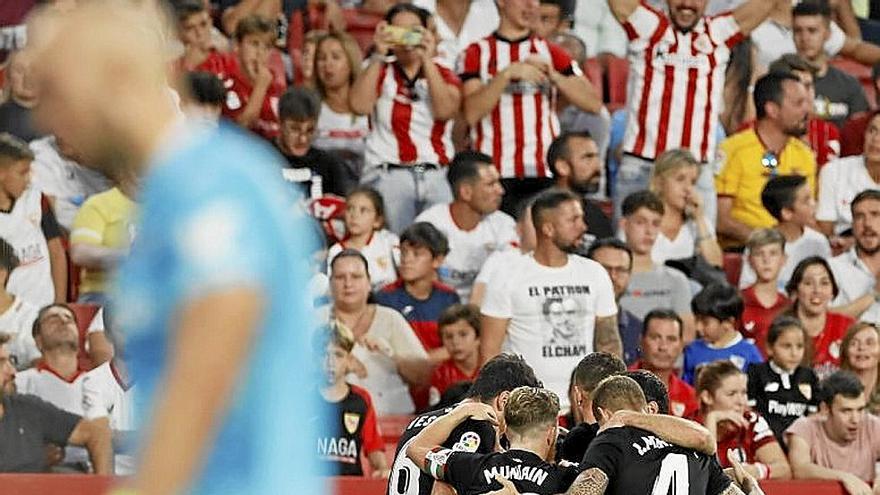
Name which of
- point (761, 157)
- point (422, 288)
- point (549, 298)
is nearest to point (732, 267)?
point (761, 157)

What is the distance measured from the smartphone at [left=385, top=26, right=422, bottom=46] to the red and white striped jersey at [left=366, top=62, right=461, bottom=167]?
0.83 ft

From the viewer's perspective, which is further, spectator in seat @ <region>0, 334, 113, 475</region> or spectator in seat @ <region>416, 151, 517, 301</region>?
spectator in seat @ <region>416, 151, 517, 301</region>

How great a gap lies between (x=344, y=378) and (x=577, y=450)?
2.27 metres

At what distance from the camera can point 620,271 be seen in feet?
33.8

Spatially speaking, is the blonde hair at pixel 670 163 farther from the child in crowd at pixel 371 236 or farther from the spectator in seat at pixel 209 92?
the spectator in seat at pixel 209 92

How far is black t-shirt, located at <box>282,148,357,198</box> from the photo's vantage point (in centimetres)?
1103

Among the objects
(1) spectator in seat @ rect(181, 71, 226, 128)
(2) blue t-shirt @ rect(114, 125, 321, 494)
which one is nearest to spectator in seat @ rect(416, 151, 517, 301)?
(1) spectator in seat @ rect(181, 71, 226, 128)

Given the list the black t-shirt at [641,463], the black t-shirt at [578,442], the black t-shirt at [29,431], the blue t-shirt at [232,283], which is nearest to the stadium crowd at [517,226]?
the black t-shirt at [29,431]

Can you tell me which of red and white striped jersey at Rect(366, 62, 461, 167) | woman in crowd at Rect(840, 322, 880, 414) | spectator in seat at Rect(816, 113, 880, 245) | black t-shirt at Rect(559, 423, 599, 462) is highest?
red and white striped jersey at Rect(366, 62, 461, 167)

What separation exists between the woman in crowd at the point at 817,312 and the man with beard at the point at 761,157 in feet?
4.66

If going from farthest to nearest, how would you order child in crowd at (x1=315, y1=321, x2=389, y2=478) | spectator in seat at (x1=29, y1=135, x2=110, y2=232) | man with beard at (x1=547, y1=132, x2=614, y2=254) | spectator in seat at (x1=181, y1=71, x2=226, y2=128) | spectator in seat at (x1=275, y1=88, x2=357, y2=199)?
man with beard at (x1=547, y1=132, x2=614, y2=254) < spectator in seat at (x1=275, y1=88, x2=357, y2=199) < spectator in seat at (x1=29, y1=135, x2=110, y2=232) < spectator in seat at (x1=181, y1=71, x2=226, y2=128) < child in crowd at (x1=315, y1=321, x2=389, y2=478)

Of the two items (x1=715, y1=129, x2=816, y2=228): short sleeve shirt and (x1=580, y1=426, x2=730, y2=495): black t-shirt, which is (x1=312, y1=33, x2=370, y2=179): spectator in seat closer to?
(x1=715, y1=129, x2=816, y2=228): short sleeve shirt

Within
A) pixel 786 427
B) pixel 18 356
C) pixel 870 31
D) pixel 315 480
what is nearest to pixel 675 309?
pixel 786 427

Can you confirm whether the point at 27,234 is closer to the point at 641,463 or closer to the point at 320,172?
the point at 320,172
